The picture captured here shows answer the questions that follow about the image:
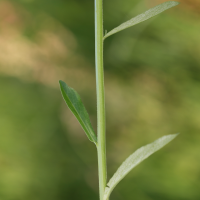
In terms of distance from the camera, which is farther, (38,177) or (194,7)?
(194,7)

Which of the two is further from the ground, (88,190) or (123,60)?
(123,60)

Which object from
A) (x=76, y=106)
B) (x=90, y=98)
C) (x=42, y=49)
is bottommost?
(x=90, y=98)

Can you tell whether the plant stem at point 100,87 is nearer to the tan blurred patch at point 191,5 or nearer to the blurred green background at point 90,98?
the blurred green background at point 90,98

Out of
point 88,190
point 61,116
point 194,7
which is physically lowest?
point 88,190

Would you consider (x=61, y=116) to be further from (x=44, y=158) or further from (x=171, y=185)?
(x=171, y=185)

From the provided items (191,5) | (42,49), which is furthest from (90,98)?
(191,5)

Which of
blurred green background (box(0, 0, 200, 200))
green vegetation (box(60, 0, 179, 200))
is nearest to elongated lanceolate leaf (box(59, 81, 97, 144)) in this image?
green vegetation (box(60, 0, 179, 200))

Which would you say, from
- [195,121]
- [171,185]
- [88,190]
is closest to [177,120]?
[195,121]

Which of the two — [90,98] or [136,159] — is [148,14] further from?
[90,98]
